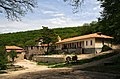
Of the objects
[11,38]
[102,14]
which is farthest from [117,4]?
[11,38]

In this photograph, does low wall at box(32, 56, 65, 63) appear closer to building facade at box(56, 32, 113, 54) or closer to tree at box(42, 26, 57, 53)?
building facade at box(56, 32, 113, 54)

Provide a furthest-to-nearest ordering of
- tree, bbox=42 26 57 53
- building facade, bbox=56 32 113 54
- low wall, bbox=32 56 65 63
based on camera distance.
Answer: tree, bbox=42 26 57 53
building facade, bbox=56 32 113 54
low wall, bbox=32 56 65 63

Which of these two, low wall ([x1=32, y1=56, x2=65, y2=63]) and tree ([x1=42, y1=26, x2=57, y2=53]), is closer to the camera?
low wall ([x1=32, y1=56, x2=65, y2=63])

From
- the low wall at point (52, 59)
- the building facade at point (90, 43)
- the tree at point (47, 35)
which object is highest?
the tree at point (47, 35)

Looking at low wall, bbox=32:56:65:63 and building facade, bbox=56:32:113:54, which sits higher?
building facade, bbox=56:32:113:54

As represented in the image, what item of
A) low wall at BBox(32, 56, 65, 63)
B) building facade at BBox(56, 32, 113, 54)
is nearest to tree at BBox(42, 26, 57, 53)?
building facade at BBox(56, 32, 113, 54)

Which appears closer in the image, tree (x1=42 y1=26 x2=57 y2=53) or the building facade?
→ the building facade

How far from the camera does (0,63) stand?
49.1 m

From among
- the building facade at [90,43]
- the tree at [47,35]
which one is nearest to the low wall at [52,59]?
the building facade at [90,43]

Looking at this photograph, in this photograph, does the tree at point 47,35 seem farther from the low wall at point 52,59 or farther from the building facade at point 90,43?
the low wall at point 52,59

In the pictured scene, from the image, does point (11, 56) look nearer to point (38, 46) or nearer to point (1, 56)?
point (38, 46)

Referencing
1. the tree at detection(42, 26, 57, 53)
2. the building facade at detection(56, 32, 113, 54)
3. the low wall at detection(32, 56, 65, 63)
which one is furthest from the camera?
the tree at detection(42, 26, 57, 53)

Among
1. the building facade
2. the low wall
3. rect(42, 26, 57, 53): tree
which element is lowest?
the low wall

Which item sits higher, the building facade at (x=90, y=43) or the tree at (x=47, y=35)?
the tree at (x=47, y=35)
